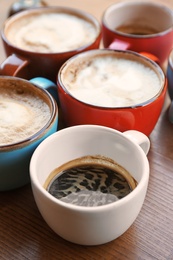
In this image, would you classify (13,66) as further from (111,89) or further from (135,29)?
(135,29)

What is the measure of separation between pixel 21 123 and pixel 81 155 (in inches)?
3.6

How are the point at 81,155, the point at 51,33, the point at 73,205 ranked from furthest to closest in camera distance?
the point at 51,33, the point at 81,155, the point at 73,205

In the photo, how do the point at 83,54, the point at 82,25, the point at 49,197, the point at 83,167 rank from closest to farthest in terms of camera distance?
the point at 49,197
the point at 83,167
the point at 83,54
the point at 82,25

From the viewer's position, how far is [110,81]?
67 centimetres

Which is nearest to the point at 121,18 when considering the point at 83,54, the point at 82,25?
the point at 82,25

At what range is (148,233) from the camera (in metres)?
0.54

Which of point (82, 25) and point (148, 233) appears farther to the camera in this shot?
point (82, 25)

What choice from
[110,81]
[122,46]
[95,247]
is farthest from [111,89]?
[95,247]

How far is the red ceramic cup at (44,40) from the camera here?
27.6 inches

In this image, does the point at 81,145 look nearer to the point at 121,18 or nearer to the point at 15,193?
the point at 15,193

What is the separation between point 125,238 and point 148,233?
30mm

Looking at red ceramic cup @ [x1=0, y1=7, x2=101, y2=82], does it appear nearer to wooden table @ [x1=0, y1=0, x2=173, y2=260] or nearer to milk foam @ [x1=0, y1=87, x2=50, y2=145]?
milk foam @ [x1=0, y1=87, x2=50, y2=145]

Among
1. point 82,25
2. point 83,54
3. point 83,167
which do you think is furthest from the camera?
point 82,25

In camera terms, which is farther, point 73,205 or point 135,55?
point 135,55
